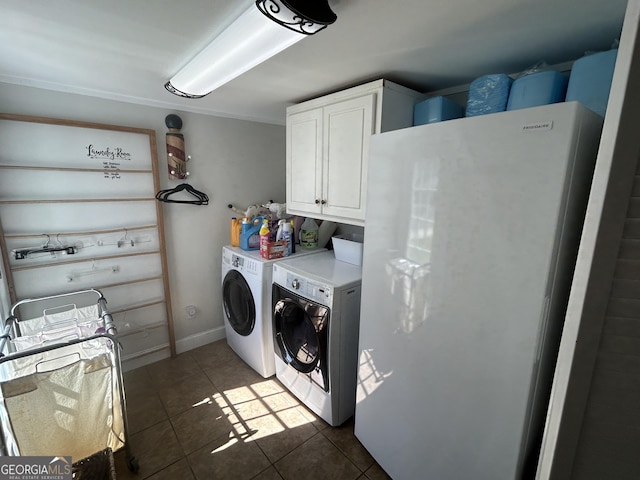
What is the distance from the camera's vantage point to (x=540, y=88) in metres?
1.19

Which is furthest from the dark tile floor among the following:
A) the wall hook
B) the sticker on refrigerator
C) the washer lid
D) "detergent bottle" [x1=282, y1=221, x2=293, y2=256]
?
the sticker on refrigerator

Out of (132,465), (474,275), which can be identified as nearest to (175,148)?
(132,465)

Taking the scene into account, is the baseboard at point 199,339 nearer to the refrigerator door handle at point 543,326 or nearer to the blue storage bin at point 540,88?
the refrigerator door handle at point 543,326

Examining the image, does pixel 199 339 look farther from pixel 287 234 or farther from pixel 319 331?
pixel 319 331

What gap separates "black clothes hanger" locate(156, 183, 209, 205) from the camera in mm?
2273

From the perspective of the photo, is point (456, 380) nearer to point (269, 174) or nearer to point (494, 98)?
point (494, 98)

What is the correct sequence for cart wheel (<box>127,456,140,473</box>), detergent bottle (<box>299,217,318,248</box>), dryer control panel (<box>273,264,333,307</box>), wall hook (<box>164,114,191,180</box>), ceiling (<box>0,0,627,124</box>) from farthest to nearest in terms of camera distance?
detergent bottle (<box>299,217,318,248</box>), wall hook (<box>164,114,191,180</box>), dryer control panel (<box>273,264,333,307</box>), cart wheel (<box>127,456,140,473</box>), ceiling (<box>0,0,627,124</box>)

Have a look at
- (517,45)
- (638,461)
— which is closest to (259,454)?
(638,461)

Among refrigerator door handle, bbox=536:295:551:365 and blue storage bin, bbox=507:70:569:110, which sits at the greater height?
blue storage bin, bbox=507:70:569:110

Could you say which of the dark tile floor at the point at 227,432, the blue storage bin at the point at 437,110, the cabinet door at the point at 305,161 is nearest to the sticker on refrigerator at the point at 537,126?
the blue storage bin at the point at 437,110

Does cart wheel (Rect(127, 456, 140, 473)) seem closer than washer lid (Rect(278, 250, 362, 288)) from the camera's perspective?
Yes

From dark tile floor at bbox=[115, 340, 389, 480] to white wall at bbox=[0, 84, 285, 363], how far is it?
530mm

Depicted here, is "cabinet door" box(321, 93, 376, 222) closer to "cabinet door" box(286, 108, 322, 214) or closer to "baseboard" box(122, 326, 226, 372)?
"cabinet door" box(286, 108, 322, 214)

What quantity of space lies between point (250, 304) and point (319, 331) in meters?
0.78
